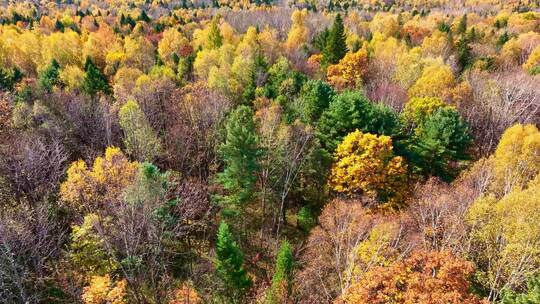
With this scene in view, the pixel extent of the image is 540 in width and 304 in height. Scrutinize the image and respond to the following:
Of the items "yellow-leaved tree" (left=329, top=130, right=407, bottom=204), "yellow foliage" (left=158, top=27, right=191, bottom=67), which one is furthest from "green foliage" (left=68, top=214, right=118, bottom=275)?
"yellow foliage" (left=158, top=27, right=191, bottom=67)

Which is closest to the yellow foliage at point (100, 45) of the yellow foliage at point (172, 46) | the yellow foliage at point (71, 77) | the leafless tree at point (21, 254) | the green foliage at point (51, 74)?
the yellow foliage at point (172, 46)

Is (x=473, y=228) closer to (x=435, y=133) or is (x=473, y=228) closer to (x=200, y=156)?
(x=435, y=133)

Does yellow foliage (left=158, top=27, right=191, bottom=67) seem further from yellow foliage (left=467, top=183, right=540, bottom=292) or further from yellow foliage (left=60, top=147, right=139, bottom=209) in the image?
yellow foliage (left=467, top=183, right=540, bottom=292)

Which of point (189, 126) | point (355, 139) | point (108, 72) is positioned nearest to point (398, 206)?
point (355, 139)

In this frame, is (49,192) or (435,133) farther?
(435,133)

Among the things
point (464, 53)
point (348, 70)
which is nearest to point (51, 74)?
point (348, 70)

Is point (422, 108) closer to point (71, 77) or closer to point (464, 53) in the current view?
point (464, 53)
